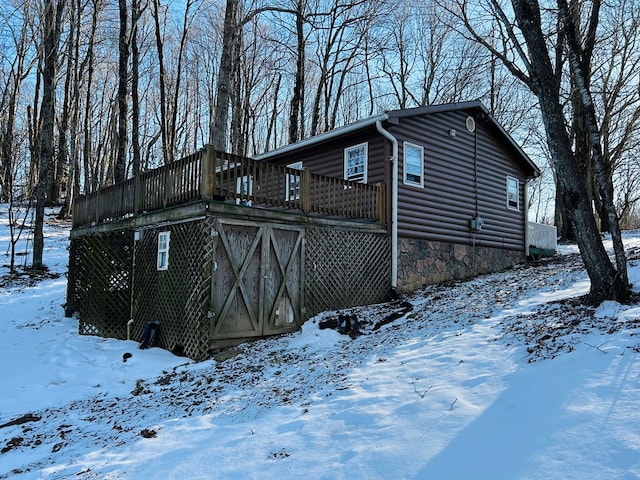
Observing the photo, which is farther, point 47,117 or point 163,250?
point 47,117

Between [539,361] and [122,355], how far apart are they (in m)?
6.99

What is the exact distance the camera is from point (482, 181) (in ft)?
47.4

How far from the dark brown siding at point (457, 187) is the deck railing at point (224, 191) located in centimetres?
142

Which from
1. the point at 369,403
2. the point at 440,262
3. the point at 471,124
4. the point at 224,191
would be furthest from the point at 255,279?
the point at 471,124

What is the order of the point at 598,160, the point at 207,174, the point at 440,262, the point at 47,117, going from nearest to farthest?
the point at 598,160 < the point at 207,174 < the point at 440,262 < the point at 47,117

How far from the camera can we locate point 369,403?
4.56 metres

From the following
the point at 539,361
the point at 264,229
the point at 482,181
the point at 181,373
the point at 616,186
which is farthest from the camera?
the point at 616,186

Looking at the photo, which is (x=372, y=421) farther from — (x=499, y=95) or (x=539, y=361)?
(x=499, y=95)

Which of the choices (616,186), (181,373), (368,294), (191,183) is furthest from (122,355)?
(616,186)

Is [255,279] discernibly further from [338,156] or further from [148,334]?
[338,156]

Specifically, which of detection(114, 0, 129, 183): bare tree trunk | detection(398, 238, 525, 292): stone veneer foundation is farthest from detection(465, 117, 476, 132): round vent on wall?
detection(114, 0, 129, 183): bare tree trunk

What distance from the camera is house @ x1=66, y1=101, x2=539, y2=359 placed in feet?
26.9

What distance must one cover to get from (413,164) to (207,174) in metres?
6.11

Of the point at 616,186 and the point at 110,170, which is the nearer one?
the point at 616,186
